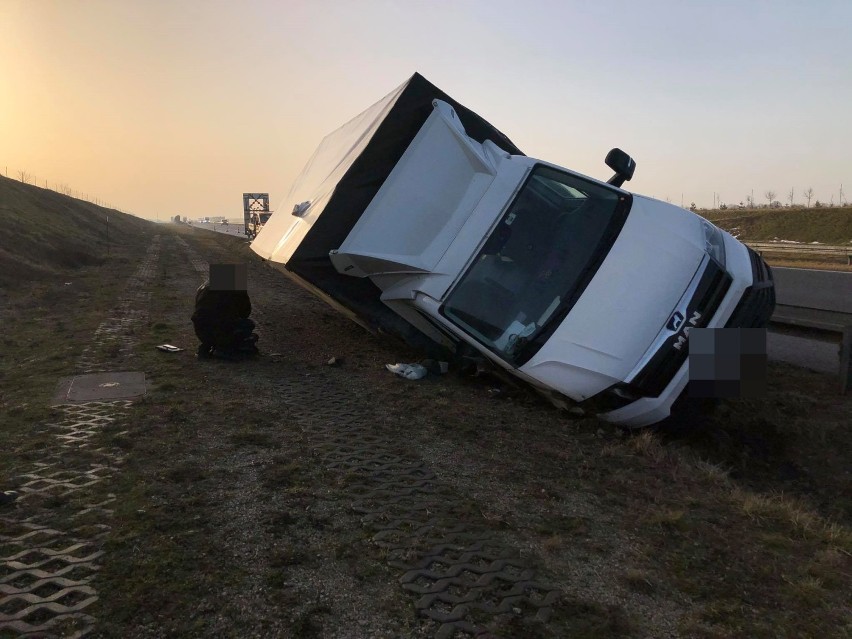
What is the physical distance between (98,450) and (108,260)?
69.7ft

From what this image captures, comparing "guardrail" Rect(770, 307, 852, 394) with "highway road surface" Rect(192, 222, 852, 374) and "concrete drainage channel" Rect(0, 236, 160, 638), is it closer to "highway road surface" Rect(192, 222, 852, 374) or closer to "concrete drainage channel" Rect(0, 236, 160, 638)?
"highway road surface" Rect(192, 222, 852, 374)

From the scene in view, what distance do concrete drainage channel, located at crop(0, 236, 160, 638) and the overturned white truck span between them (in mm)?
2421

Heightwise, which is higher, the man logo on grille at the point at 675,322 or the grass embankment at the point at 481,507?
the man logo on grille at the point at 675,322

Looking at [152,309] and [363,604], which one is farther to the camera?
[152,309]

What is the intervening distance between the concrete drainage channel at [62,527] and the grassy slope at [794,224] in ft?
141

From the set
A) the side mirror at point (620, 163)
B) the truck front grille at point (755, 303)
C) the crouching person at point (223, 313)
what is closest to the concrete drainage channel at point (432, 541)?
the crouching person at point (223, 313)

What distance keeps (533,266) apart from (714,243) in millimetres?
1700

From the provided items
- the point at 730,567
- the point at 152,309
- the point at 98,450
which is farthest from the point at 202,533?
the point at 152,309

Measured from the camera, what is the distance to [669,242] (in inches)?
202

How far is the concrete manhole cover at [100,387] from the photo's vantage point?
552 centimetres

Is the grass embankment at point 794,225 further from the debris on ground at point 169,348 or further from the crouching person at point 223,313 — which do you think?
the debris on ground at point 169,348

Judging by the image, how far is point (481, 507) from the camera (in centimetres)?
352

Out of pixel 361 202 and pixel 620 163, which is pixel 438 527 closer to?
pixel 361 202

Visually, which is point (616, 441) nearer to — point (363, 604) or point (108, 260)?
point (363, 604)
